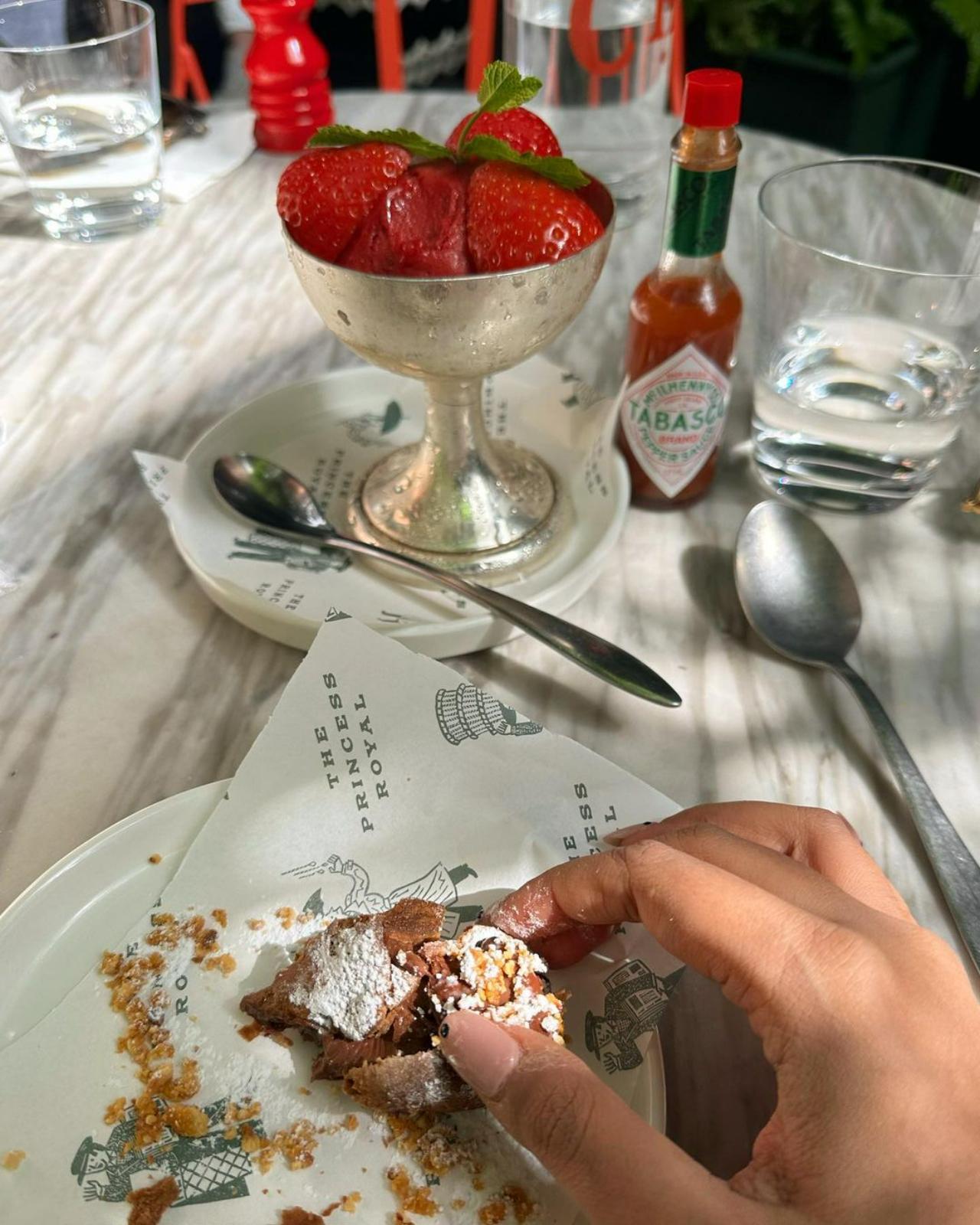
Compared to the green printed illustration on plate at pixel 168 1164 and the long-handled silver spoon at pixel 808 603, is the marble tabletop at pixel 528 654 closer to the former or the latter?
the long-handled silver spoon at pixel 808 603

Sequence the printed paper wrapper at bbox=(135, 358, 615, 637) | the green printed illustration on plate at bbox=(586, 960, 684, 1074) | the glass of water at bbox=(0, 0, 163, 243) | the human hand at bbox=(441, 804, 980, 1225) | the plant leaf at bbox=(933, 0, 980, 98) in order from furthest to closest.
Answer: the plant leaf at bbox=(933, 0, 980, 98) → the glass of water at bbox=(0, 0, 163, 243) → the printed paper wrapper at bbox=(135, 358, 615, 637) → the green printed illustration on plate at bbox=(586, 960, 684, 1074) → the human hand at bbox=(441, 804, 980, 1225)

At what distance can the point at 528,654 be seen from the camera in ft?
2.15

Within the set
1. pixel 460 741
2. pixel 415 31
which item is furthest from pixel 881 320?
pixel 415 31

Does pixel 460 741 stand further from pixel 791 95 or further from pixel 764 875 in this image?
pixel 791 95

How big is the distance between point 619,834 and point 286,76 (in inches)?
41.2

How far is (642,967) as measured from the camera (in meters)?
0.46

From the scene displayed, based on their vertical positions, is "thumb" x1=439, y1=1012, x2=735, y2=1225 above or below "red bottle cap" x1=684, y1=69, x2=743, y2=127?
below

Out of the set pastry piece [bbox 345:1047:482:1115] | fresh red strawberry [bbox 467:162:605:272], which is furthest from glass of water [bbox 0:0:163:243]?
pastry piece [bbox 345:1047:482:1115]

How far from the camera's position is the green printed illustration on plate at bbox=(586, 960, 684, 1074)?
0.44 meters

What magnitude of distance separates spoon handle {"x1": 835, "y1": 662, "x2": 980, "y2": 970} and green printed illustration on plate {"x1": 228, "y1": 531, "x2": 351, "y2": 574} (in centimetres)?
35

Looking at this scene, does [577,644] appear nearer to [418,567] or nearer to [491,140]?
[418,567]

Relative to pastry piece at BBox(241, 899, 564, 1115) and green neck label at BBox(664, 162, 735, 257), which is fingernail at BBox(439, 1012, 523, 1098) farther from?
green neck label at BBox(664, 162, 735, 257)

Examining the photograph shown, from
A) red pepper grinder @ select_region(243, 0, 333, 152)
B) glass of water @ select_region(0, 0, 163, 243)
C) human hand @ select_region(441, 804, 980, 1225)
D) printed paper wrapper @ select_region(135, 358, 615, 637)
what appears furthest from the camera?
A: red pepper grinder @ select_region(243, 0, 333, 152)

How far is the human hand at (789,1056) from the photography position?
1.09ft
